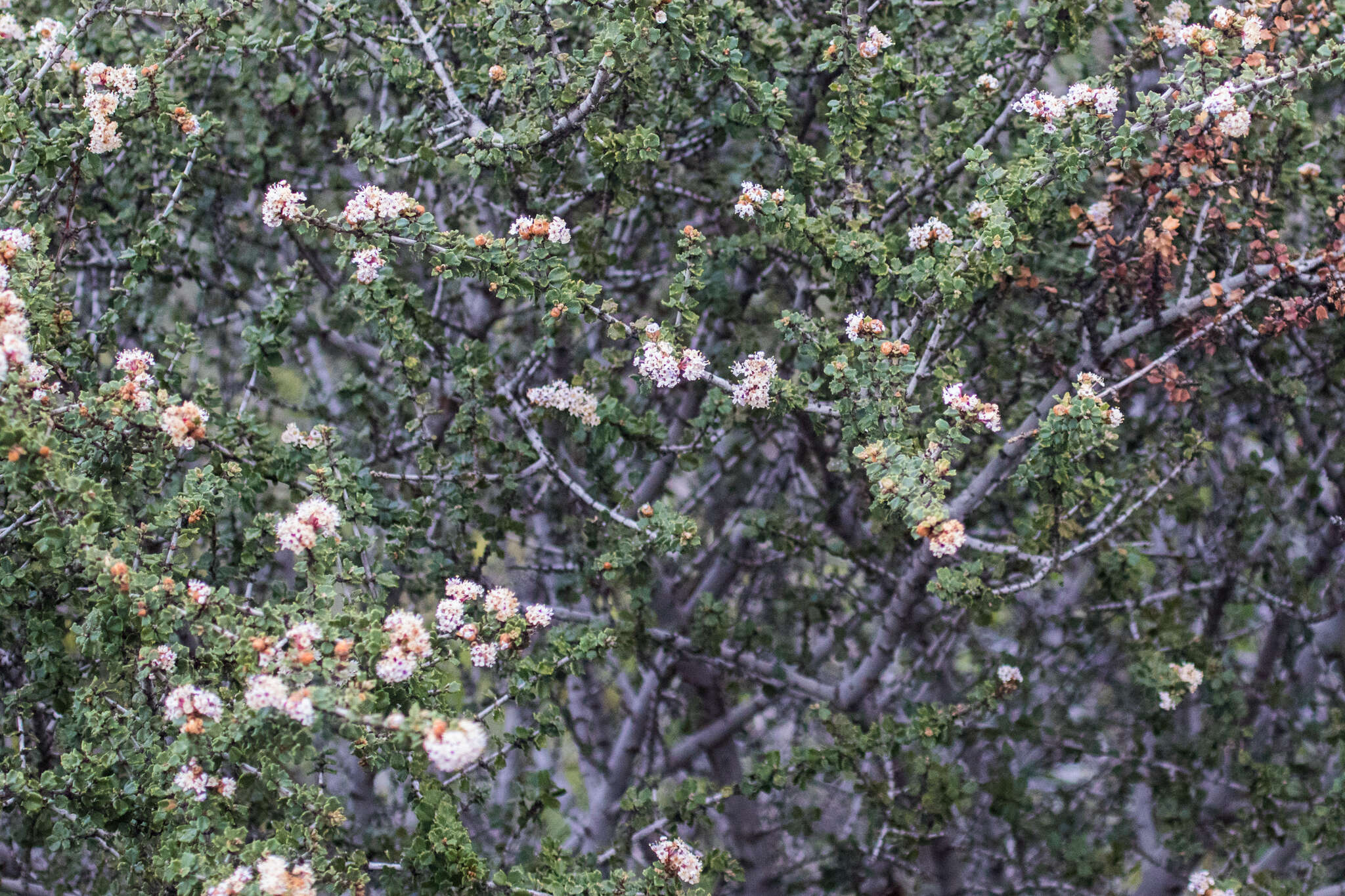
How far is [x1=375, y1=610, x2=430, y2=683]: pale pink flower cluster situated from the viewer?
7.67ft

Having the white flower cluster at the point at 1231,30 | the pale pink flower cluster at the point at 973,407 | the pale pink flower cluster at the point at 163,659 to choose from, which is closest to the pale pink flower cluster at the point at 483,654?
the pale pink flower cluster at the point at 163,659

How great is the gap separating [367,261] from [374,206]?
0.14 metres

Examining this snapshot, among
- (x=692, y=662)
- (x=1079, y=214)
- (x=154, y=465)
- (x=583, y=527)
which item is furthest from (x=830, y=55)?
(x=692, y=662)

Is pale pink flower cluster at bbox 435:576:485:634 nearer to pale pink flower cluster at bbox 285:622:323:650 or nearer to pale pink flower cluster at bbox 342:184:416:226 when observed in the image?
pale pink flower cluster at bbox 285:622:323:650

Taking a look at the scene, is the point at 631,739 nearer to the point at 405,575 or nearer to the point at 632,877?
the point at 405,575

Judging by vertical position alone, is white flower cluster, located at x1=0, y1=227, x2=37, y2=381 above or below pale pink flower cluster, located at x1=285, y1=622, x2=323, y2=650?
above

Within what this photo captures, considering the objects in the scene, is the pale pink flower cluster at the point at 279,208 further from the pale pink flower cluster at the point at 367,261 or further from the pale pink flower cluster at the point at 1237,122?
the pale pink flower cluster at the point at 1237,122

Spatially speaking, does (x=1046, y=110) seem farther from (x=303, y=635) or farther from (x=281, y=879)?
(x=281, y=879)

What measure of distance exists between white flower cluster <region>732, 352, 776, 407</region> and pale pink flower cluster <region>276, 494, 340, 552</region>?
1.07 m

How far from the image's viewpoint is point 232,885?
89.0 inches

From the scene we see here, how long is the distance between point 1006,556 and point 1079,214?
1076mm

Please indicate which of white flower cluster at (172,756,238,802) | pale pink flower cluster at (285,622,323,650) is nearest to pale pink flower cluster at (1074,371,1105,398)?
pale pink flower cluster at (285,622,323,650)

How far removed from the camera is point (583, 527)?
11.4ft

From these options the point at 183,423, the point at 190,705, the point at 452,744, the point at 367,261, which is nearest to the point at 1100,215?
the point at 367,261
